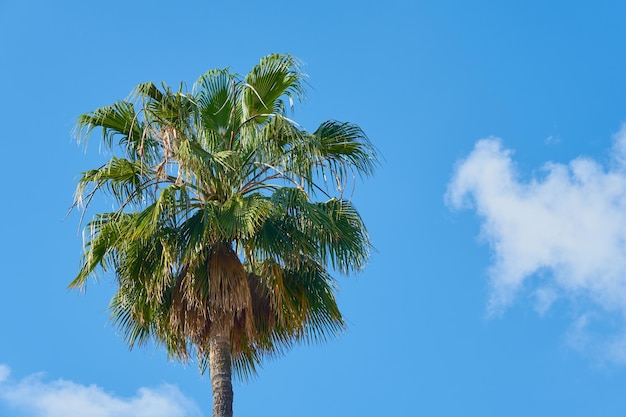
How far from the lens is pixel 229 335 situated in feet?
51.4

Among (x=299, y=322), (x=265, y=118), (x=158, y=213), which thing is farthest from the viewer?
(x=265, y=118)

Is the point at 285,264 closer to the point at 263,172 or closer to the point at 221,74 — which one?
the point at 263,172

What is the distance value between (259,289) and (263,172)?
5.29 feet

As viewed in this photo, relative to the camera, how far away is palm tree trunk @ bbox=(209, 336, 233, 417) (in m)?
15.1

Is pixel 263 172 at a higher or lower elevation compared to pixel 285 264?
higher

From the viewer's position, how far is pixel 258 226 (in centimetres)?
1525

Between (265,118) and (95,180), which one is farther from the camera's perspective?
(265,118)

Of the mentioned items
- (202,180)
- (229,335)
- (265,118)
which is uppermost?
(265,118)

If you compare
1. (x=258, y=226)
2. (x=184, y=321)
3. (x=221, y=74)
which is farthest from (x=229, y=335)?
(x=221, y=74)

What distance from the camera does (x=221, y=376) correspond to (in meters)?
15.2

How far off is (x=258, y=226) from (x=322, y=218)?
2.78ft

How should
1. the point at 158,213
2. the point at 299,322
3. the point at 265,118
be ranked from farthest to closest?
the point at 265,118 < the point at 299,322 < the point at 158,213

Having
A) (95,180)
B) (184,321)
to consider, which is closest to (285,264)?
(184,321)

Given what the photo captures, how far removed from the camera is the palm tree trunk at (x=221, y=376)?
15055 mm
